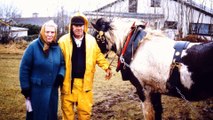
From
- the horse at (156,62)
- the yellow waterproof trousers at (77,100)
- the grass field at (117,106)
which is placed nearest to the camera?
the horse at (156,62)

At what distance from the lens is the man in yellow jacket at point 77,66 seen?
3.54 m

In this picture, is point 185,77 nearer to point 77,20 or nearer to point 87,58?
point 87,58

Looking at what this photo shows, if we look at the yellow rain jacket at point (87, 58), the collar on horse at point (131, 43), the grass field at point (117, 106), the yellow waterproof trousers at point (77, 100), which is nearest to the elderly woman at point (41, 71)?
the yellow rain jacket at point (87, 58)

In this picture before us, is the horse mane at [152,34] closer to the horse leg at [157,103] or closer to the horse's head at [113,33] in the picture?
the horse's head at [113,33]

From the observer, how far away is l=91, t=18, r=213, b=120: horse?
3.01 m

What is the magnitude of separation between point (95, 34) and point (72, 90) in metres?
0.97

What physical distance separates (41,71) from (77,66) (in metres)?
0.51

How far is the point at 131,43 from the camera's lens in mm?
3576

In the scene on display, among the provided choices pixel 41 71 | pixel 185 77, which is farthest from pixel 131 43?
pixel 41 71

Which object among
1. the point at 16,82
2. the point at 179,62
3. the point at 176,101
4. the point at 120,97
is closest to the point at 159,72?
the point at 179,62

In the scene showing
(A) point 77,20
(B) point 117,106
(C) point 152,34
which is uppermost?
(A) point 77,20

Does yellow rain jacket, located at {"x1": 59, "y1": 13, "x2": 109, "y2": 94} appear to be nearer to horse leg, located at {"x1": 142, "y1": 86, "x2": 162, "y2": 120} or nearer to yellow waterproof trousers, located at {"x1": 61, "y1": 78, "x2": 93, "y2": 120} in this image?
yellow waterproof trousers, located at {"x1": 61, "y1": 78, "x2": 93, "y2": 120}

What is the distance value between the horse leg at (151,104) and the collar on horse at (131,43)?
0.51 m

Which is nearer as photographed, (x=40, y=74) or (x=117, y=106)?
(x=40, y=74)
